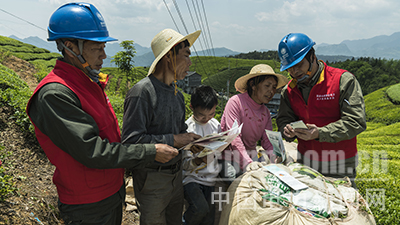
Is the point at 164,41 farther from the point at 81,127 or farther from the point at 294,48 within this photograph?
the point at 294,48

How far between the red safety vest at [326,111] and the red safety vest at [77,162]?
1958 millimetres

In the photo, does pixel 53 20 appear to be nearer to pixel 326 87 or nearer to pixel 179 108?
pixel 179 108

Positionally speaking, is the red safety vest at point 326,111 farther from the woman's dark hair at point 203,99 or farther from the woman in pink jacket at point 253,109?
the woman's dark hair at point 203,99

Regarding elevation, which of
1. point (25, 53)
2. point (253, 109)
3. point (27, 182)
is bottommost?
point (27, 182)

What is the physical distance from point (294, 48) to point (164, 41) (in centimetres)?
128

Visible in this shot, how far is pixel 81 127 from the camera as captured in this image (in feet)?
4.08

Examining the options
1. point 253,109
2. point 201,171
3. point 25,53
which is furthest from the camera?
point 25,53

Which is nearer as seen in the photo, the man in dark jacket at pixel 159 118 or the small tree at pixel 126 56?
the man in dark jacket at pixel 159 118

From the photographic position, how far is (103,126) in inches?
58.7

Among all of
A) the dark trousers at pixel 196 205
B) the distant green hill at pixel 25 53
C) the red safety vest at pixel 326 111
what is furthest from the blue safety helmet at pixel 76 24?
the distant green hill at pixel 25 53

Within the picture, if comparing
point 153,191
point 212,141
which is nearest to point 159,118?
point 212,141

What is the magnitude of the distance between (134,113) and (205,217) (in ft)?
4.74

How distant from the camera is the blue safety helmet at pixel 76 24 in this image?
141 cm

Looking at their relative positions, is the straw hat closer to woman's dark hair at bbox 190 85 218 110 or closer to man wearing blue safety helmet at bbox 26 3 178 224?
woman's dark hair at bbox 190 85 218 110
